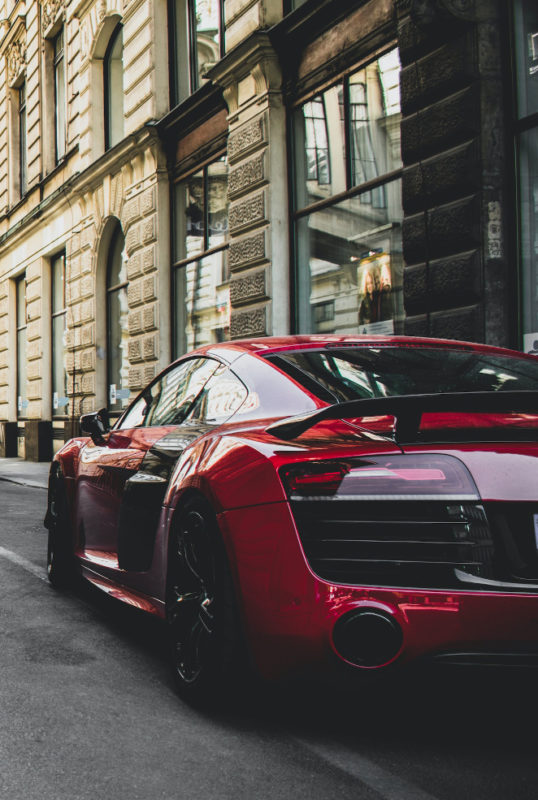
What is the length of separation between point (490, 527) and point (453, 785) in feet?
2.39

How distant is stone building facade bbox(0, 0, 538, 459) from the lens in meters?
8.66

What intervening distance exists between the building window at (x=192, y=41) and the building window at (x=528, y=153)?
7096 millimetres

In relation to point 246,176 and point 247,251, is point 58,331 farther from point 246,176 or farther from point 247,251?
point 246,176

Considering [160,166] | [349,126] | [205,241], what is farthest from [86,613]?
[160,166]

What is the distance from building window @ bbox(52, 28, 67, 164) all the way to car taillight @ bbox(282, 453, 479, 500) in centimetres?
1986

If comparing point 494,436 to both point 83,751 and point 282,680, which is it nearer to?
point 282,680

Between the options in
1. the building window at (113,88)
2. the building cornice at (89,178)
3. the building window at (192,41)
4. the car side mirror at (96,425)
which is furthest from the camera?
the building window at (113,88)

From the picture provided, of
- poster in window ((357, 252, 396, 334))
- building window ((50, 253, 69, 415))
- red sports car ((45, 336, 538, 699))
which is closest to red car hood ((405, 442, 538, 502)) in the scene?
red sports car ((45, 336, 538, 699))

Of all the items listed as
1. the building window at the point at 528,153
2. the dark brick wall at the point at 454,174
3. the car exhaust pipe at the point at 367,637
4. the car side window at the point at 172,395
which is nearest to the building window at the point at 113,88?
the dark brick wall at the point at 454,174

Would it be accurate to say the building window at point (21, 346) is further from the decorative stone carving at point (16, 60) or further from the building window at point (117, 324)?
the building window at point (117, 324)

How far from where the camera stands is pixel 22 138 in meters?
25.0

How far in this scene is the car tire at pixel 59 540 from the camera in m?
5.76

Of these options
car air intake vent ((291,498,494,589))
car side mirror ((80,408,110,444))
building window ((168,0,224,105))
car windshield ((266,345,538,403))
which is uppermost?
building window ((168,0,224,105))

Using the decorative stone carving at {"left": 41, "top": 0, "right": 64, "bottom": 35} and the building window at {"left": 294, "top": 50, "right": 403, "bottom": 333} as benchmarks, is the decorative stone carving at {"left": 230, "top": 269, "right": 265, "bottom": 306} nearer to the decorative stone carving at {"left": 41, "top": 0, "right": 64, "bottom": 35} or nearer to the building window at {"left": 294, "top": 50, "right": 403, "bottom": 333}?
the building window at {"left": 294, "top": 50, "right": 403, "bottom": 333}
